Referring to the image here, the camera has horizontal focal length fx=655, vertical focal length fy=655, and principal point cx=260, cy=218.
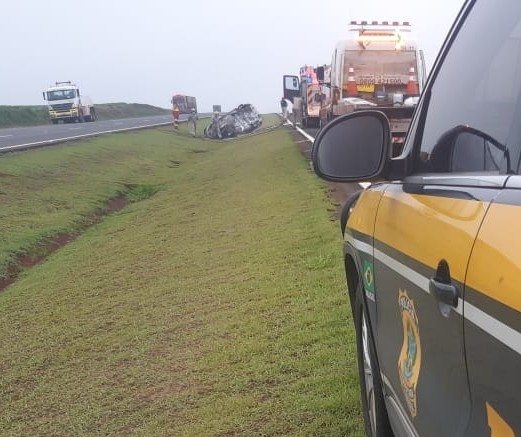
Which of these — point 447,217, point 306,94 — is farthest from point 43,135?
point 447,217

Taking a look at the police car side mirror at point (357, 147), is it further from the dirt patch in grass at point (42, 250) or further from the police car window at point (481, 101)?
the dirt patch in grass at point (42, 250)

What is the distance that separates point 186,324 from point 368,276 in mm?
3291

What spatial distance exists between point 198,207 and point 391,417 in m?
10.2

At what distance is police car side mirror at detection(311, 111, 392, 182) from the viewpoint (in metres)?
2.39

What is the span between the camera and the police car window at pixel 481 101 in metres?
1.69

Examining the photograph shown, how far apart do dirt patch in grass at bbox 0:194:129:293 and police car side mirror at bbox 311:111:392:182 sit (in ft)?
24.0

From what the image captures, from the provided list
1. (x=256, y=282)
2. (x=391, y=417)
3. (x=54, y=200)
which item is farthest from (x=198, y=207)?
(x=391, y=417)

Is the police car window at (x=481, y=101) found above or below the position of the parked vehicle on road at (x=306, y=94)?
above

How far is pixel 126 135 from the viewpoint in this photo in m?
32.2

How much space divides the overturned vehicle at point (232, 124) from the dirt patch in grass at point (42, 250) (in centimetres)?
2296

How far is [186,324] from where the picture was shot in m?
5.72

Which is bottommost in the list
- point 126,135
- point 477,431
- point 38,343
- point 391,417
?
point 126,135

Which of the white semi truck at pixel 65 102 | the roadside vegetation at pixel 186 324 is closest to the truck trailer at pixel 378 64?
the roadside vegetation at pixel 186 324

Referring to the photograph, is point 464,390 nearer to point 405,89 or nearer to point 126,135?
point 405,89
